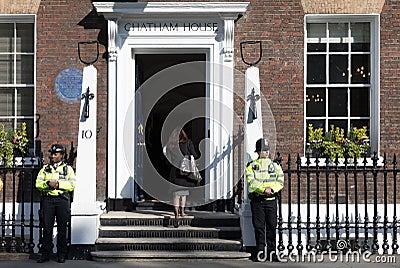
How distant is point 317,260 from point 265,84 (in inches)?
127

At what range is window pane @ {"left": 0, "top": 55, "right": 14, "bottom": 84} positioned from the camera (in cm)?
1262

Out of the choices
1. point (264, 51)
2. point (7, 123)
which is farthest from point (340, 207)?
point (7, 123)

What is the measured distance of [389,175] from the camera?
12.2 meters

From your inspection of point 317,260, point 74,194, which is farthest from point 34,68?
point 317,260

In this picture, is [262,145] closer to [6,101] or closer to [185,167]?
[185,167]

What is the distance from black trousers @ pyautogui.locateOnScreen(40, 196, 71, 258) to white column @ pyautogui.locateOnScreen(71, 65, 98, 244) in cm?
34

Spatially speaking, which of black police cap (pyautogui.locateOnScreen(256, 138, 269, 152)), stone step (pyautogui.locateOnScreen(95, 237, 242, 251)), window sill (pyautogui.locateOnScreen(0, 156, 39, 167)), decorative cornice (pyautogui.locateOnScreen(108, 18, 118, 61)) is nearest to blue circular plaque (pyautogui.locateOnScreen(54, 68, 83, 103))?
decorative cornice (pyautogui.locateOnScreen(108, 18, 118, 61))

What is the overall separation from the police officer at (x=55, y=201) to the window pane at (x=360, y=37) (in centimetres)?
549

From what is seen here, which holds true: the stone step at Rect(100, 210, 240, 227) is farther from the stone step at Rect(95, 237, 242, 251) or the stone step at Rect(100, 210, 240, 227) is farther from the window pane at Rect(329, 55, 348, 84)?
the window pane at Rect(329, 55, 348, 84)

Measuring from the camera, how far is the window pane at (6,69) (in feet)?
41.4

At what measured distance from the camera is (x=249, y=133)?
1105cm

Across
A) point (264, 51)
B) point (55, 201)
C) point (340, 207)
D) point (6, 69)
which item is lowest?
point (340, 207)

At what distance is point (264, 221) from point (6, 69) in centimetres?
538

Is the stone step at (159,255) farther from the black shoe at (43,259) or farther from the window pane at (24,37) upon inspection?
the window pane at (24,37)
